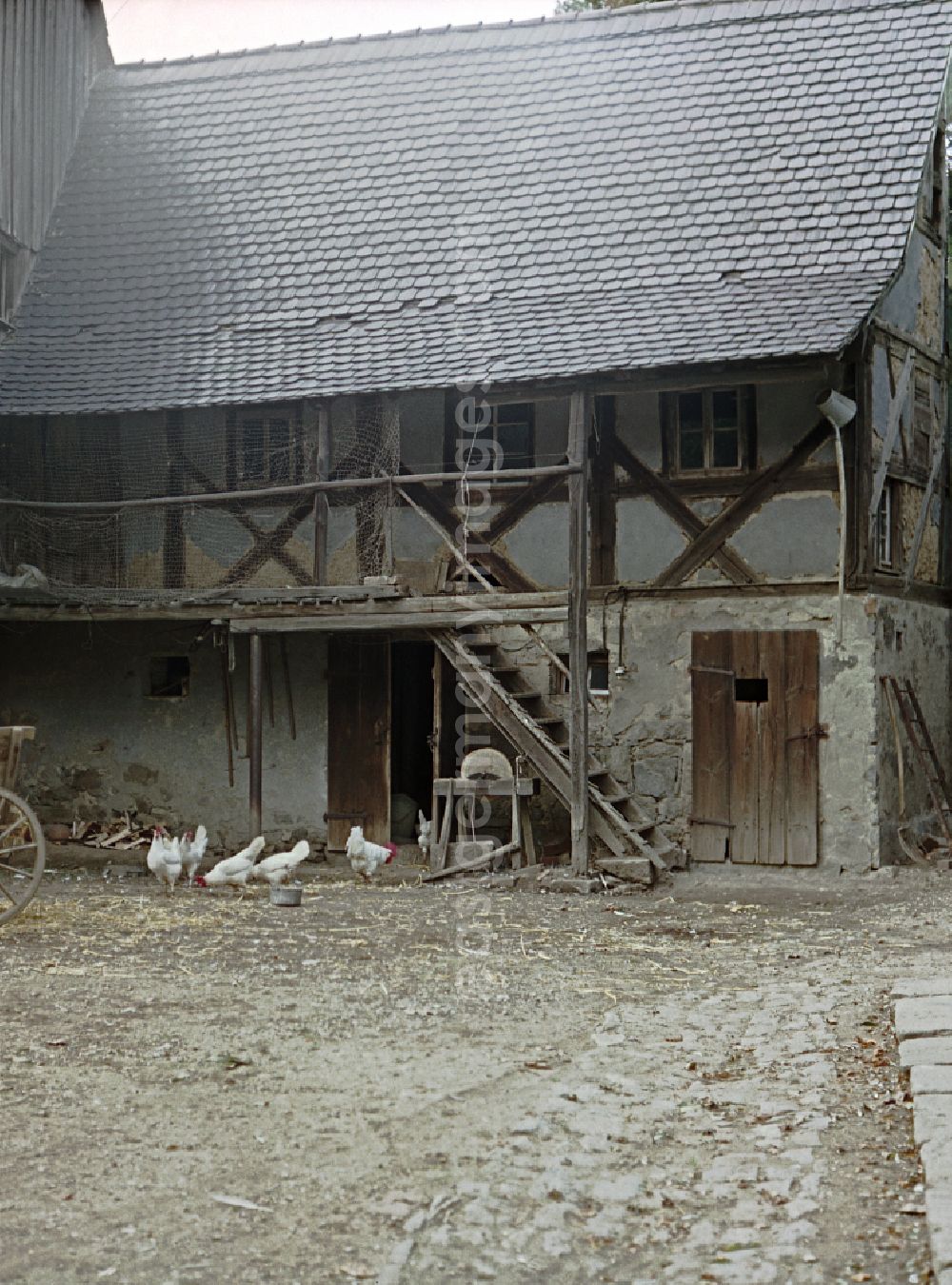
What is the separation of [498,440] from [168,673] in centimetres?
430

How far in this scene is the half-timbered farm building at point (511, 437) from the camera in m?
A: 13.9

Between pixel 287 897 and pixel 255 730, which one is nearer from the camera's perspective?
pixel 287 897

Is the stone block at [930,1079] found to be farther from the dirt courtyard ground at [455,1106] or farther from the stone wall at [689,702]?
the stone wall at [689,702]

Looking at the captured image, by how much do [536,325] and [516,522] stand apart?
1948 mm

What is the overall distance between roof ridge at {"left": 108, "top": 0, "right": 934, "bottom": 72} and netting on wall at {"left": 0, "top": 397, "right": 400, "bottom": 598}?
17.7 feet

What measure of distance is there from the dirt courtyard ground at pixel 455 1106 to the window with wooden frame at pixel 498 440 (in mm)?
5768

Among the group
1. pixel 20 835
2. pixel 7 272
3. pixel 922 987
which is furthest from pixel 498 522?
pixel 922 987

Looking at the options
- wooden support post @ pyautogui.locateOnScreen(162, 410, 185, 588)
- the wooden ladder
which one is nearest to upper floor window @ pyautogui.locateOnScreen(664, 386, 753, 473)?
the wooden ladder

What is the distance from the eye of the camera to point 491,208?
15805 mm

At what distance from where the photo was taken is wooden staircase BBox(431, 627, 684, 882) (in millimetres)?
13250

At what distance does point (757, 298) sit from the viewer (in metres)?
13.8

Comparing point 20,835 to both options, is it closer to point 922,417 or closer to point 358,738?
point 358,738

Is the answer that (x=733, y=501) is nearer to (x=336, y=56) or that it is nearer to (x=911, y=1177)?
(x=336, y=56)

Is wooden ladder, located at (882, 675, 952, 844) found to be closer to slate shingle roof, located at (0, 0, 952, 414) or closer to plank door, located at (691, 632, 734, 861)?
plank door, located at (691, 632, 734, 861)
